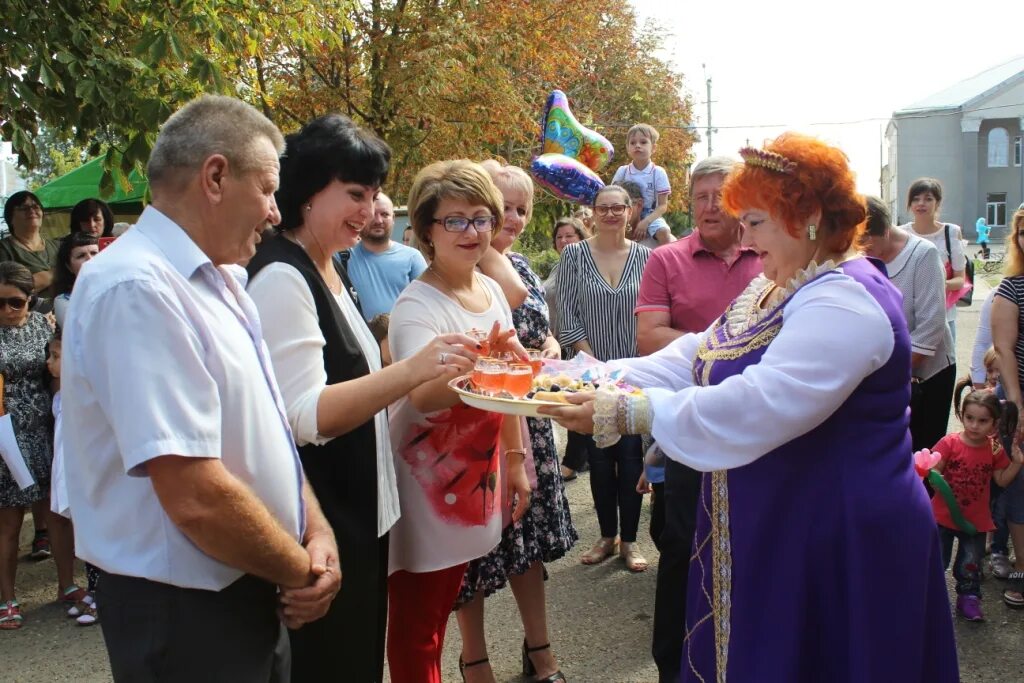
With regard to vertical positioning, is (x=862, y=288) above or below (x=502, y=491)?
above

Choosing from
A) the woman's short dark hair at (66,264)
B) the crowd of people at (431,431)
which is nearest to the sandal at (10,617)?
the crowd of people at (431,431)

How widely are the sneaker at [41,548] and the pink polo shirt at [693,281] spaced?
4302mm

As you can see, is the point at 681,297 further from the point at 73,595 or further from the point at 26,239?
the point at 26,239

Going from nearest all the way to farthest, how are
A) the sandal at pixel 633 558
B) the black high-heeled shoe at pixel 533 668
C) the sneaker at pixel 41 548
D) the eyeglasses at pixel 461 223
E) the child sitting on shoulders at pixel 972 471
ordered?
the eyeglasses at pixel 461 223 → the black high-heeled shoe at pixel 533 668 → the child sitting on shoulders at pixel 972 471 → the sandal at pixel 633 558 → the sneaker at pixel 41 548

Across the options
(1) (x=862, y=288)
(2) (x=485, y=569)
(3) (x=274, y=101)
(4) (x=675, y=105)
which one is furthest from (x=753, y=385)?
(4) (x=675, y=105)

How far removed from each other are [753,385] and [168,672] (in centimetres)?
148

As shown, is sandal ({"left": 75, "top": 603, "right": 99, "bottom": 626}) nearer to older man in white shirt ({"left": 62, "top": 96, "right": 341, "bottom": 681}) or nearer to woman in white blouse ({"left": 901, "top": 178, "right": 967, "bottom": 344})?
older man in white shirt ({"left": 62, "top": 96, "right": 341, "bottom": 681})

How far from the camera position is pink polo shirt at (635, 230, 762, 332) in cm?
395

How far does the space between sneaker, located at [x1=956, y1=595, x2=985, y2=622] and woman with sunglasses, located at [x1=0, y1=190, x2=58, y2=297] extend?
640 centimetres

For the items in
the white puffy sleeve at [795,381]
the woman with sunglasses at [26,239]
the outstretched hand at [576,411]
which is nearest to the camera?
the white puffy sleeve at [795,381]

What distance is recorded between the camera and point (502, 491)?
3.33 m

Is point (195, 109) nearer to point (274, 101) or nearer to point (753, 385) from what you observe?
point (753, 385)

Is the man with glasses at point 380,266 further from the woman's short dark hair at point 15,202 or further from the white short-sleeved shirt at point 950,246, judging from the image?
the white short-sleeved shirt at point 950,246

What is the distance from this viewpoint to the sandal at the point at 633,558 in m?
5.17
